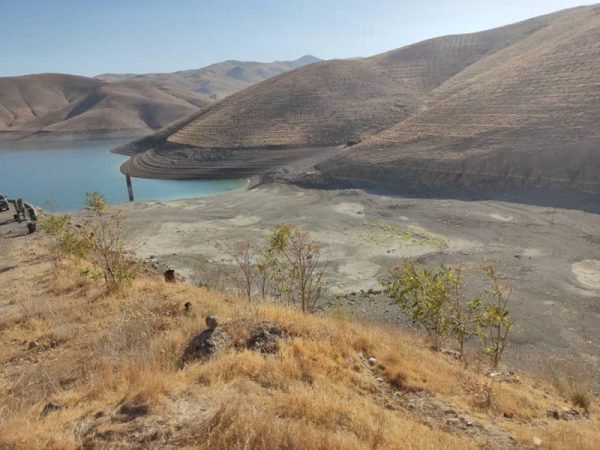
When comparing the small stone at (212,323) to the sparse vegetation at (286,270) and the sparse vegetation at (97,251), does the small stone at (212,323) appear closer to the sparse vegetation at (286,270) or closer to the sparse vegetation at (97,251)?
the sparse vegetation at (286,270)

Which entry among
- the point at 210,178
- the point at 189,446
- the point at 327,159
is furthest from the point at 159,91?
the point at 189,446

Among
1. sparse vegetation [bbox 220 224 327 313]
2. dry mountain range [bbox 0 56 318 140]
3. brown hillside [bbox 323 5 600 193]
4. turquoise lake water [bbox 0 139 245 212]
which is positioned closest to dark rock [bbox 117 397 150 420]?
sparse vegetation [bbox 220 224 327 313]

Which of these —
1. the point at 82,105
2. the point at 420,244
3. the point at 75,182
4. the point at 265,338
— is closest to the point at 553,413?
the point at 265,338

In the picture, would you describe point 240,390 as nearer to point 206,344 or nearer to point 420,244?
point 206,344

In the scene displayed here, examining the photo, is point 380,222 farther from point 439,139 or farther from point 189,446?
point 189,446

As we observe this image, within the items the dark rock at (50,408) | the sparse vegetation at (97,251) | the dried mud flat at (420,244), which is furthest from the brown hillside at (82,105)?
the dark rock at (50,408)

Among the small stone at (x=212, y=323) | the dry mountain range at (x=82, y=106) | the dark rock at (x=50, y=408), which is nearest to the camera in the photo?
the dark rock at (x=50, y=408)

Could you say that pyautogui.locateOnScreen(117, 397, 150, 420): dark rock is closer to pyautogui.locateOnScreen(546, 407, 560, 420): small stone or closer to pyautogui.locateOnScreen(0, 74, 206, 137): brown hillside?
pyautogui.locateOnScreen(546, 407, 560, 420): small stone
